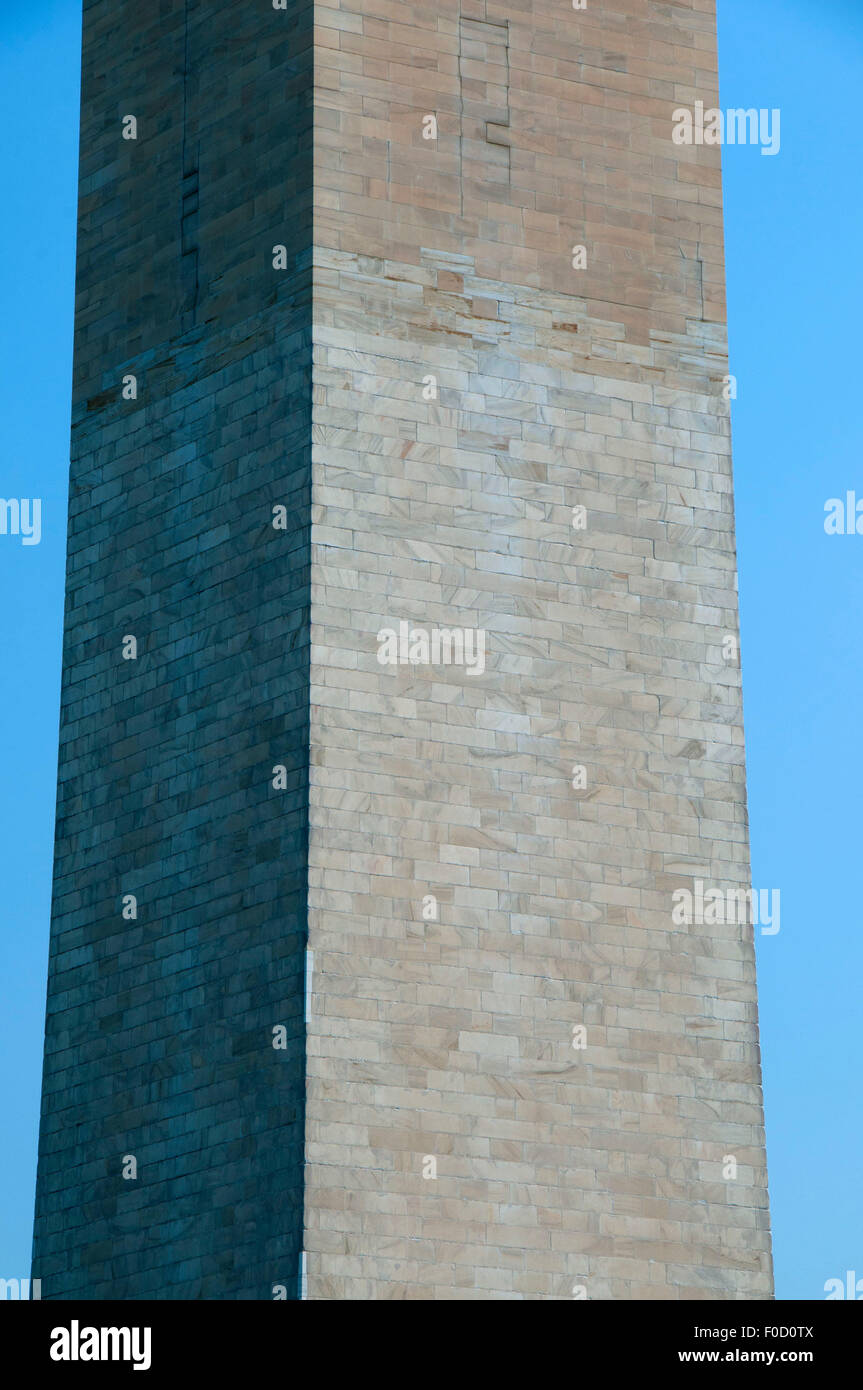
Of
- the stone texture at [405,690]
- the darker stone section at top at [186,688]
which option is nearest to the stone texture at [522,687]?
the stone texture at [405,690]

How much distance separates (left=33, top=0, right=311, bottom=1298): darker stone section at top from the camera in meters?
37.2

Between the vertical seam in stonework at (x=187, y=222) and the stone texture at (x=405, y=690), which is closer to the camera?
the stone texture at (x=405, y=690)

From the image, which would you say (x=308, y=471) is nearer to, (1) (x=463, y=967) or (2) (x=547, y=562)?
(2) (x=547, y=562)

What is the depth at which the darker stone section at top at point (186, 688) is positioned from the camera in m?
37.2

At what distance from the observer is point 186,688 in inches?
1555

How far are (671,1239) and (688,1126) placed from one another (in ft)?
4.82

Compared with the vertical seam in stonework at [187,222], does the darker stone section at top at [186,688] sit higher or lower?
lower
